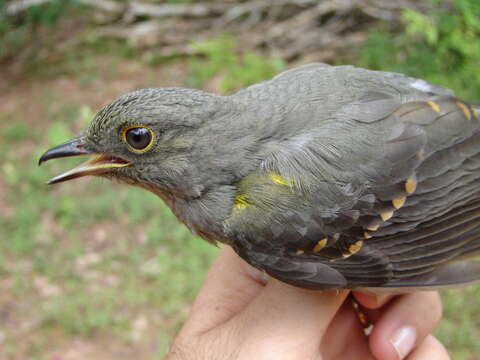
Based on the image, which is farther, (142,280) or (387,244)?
(142,280)

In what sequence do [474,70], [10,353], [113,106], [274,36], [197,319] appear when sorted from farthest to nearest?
[274,36]
[10,353]
[474,70]
[197,319]
[113,106]

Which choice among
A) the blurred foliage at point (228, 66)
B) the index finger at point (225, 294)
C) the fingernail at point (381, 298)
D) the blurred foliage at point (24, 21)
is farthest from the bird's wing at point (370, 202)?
the blurred foliage at point (24, 21)

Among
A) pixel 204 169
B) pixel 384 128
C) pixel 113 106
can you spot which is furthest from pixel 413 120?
pixel 113 106

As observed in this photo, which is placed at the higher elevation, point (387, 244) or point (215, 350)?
point (387, 244)

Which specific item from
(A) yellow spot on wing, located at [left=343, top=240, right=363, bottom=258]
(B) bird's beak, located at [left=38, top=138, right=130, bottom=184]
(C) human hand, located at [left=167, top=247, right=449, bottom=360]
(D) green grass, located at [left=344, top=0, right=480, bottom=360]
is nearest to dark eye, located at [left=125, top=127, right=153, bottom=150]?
(B) bird's beak, located at [left=38, top=138, right=130, bottom=184]

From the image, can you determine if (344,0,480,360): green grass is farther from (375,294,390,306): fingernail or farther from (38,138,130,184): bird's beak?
(38,138,130,184): bird's beak

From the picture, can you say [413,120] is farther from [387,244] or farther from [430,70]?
[430,70]
